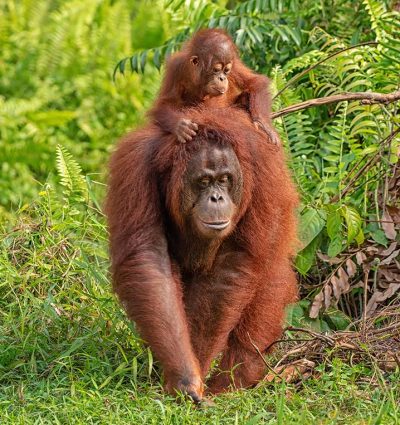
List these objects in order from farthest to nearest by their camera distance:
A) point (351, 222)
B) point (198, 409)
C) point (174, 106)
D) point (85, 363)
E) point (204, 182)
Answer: point (351, 222) → point (174, 106) → point (85, 363) → point (204, 182) → point (198, 409)

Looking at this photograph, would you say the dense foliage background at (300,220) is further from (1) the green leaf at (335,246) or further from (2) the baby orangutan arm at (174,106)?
(2) the baby orangutan arm at (174,106)

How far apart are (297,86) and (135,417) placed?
10.6 ft

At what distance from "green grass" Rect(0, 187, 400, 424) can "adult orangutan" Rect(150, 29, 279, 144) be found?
3.10 ft

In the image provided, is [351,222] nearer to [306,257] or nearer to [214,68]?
[306,257]

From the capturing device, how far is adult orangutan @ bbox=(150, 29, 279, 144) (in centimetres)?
544

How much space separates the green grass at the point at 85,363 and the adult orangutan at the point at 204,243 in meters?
0.24

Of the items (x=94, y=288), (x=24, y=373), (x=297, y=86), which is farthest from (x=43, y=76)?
(x=24, y=373)

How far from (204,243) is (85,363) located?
81 cm

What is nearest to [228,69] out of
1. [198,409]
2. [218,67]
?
[218,67]

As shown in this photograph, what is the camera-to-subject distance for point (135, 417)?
4.41 meters

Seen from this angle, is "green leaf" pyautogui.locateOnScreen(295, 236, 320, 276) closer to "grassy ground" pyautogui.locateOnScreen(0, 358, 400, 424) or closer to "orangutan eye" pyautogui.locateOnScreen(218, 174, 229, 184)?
"grassy ground" pyautogui.locateOnScreen(0, 358, 400, 424)

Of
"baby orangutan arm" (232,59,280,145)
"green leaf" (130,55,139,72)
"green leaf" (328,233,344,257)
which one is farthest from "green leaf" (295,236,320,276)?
"green leaf" (130,55,139,72)

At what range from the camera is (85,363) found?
16.8ft

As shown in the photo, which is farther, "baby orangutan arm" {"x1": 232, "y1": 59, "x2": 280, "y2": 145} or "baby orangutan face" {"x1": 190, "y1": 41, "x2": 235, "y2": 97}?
"baby orangutan face" {"x1": 190, "y1": 41, "x2": 235, "y2": 97}
